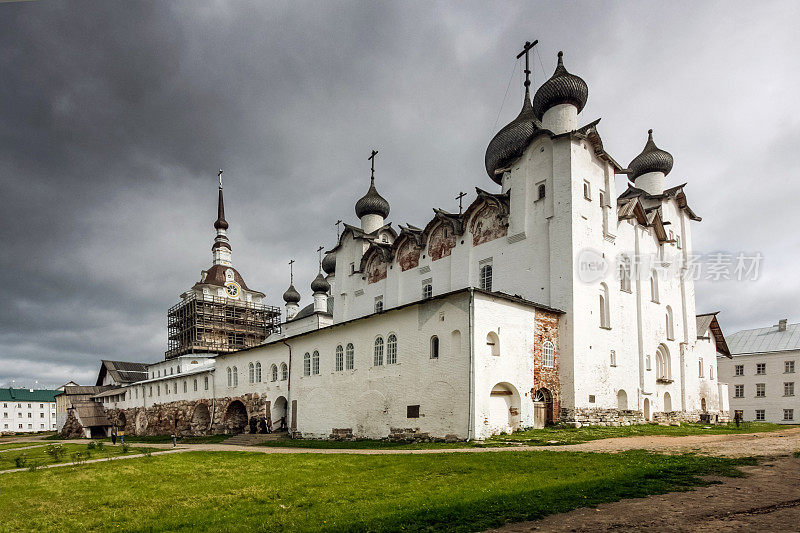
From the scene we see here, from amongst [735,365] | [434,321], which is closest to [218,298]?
[434,321]

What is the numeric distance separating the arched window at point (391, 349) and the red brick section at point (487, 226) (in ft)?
23.6

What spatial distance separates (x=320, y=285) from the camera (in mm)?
45312

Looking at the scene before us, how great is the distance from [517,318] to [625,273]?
917cm

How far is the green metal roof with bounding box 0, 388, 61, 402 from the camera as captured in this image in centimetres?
8468

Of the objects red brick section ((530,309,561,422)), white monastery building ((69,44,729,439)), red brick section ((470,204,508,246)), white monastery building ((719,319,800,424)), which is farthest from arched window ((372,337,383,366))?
white monastery building ((719,319,800,424))

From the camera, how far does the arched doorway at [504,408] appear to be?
19.0 metres

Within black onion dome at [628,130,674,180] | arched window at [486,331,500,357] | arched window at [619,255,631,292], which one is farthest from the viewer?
black onion dome at [628,130,674,180]

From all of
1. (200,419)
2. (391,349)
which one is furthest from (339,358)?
(200,419)

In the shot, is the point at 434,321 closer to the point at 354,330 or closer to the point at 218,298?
the point at 354,330

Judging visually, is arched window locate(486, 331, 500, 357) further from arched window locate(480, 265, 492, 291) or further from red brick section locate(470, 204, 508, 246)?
red brick section locate(470, 204, 508, 246)

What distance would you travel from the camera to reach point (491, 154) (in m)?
30.1

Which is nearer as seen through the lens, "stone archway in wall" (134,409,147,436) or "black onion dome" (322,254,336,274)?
"black onion dome" (322,254,336,274)

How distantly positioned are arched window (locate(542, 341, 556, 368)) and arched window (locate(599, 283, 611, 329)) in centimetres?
363

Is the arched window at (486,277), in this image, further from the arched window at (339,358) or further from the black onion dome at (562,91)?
the black onion dome at (562,91)
